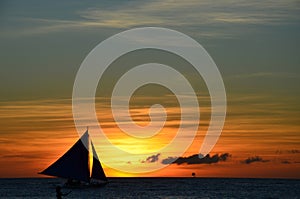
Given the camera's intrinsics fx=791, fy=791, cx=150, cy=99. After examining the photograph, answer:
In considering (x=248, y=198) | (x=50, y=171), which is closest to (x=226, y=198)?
(x=248, y=198)

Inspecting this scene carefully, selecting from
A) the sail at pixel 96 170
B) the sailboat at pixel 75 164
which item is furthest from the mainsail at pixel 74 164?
the sail at pixel 96 170

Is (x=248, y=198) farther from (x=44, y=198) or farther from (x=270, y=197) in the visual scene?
(x=44, y=198)

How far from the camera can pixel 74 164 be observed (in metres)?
80.9

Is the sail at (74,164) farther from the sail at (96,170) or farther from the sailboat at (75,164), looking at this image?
the sail at (96,170)

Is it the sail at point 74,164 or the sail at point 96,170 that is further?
the sail at point 96,170

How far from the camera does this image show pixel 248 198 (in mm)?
100875

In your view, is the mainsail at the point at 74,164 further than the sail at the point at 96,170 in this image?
No

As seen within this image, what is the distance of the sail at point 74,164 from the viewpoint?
77.9 m

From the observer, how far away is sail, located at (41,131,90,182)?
77.9 m

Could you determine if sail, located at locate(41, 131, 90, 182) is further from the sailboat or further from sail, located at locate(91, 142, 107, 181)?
sail, located at locate(91, 142, 107, 181)

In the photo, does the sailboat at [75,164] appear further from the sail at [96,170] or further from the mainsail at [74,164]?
the sail at [96,170]

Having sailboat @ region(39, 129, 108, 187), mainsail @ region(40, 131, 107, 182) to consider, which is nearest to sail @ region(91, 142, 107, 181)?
sailboat @ region(39, 129, 108, 187)

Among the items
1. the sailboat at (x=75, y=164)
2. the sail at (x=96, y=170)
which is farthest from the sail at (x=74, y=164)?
the sail at (x=96, y=170)

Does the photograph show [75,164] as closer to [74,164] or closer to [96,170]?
[74,164]
